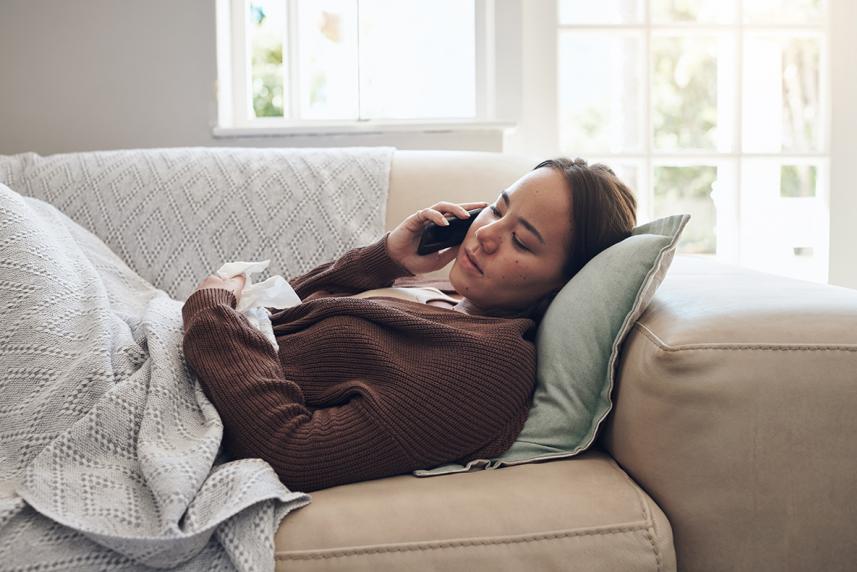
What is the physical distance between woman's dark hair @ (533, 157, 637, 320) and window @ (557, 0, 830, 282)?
1.07 m

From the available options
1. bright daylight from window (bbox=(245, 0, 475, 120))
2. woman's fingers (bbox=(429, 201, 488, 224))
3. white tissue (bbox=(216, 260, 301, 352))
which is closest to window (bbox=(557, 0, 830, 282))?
bright daylight from window (bbox=(245, 0, 475, 120))

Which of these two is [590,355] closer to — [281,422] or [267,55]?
[281,422]

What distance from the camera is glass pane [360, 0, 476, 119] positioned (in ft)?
7.91

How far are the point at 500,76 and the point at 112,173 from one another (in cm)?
105

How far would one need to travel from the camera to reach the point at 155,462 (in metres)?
0.91

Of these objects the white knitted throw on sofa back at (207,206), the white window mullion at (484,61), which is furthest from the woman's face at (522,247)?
the white window mullion at (484,61)

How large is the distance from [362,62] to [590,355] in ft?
5.21

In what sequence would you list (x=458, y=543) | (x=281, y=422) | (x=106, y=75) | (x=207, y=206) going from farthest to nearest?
(x=106, y=75) → (x=207, y=206) → (x=281, y=422) → (x=458, y=543)

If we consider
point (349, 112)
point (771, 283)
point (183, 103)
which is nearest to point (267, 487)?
point (771, 283)

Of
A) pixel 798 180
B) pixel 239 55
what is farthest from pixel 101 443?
pixel 798 180

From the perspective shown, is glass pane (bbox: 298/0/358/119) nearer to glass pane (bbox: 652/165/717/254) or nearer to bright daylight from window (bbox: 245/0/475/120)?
bright daylight from window (bbox: 245/0/475/120)

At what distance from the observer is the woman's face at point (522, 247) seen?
125 cm

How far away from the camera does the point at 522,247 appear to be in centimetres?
126

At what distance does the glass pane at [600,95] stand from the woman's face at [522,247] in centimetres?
114
